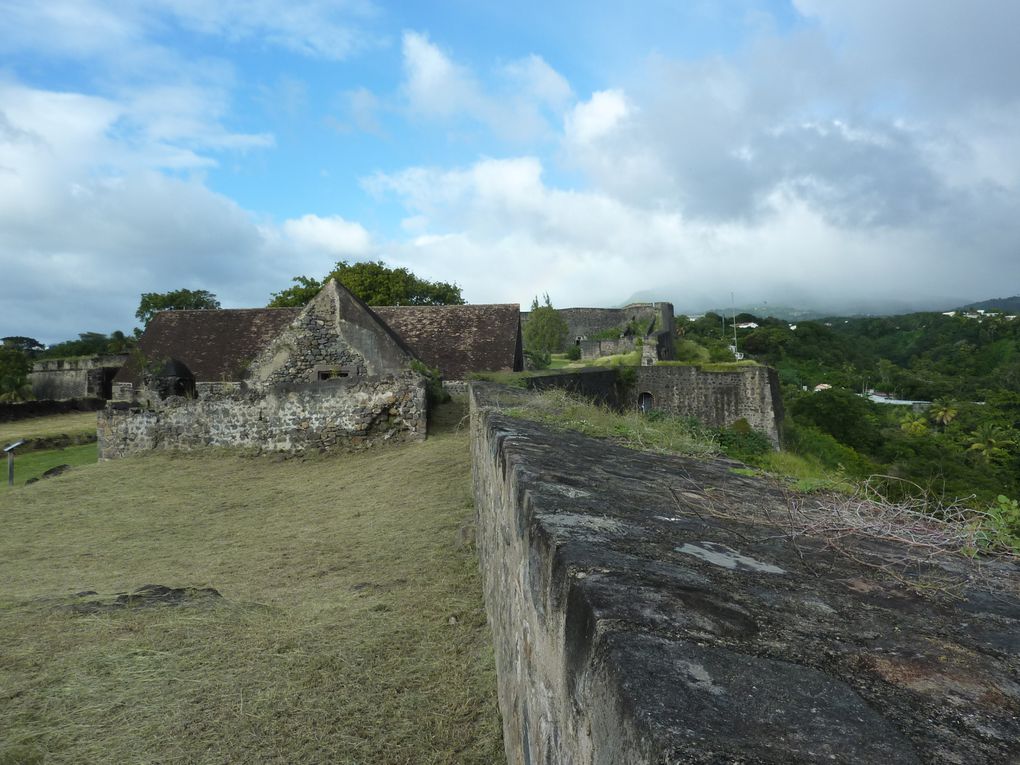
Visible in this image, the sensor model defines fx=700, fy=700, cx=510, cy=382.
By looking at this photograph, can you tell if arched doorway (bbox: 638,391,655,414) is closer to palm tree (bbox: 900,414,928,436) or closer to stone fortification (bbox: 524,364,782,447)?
stone fortification (bbox: 524,364,782,447)

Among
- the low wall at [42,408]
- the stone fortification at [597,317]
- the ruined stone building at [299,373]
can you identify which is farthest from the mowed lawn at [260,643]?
the stone fortification at [597,317]

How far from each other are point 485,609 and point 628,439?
1.57 meters

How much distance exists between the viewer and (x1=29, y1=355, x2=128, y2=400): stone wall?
37.4 metres

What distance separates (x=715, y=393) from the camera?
2370cm

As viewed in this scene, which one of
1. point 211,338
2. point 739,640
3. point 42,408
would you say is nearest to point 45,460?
point 211,338

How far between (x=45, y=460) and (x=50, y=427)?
29.7 feet

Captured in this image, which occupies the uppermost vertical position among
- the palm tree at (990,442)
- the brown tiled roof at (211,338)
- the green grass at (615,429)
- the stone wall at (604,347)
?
the brown tiled roof at (211,338)

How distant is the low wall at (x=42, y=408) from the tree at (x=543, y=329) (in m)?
23.6

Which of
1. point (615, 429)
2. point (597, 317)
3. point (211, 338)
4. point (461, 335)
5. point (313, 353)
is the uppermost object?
point (597, 317)

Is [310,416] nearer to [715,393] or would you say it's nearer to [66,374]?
[715,393]

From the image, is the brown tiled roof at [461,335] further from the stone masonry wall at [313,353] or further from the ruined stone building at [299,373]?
the stone masonry wall at [313,353]

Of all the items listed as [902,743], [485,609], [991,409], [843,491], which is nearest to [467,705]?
[485,609]

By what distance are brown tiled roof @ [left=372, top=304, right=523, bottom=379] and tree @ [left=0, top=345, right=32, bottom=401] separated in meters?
25.8

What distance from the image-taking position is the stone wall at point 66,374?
37.4 metres
